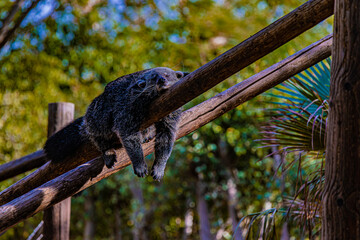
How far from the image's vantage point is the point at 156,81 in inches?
94.4

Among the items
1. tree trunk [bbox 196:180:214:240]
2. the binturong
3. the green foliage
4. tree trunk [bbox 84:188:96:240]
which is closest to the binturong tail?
the binturong

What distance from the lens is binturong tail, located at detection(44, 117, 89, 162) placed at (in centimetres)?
277

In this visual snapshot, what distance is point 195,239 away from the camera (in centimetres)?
790

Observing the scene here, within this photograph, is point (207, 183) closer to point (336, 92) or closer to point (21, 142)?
point (21, 142)

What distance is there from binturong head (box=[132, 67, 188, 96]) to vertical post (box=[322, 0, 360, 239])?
1.05m

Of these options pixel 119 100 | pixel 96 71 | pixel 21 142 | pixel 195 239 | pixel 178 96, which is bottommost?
pixel 195 239

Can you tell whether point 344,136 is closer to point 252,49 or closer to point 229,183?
point 252,49

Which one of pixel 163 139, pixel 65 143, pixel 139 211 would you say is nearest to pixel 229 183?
pixel 139 211

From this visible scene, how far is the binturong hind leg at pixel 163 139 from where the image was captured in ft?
8.74

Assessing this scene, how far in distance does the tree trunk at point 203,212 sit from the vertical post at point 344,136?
4.92 meters

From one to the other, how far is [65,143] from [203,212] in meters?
4.01

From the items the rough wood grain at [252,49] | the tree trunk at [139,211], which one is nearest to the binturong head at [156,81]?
the rough wood grain at [252,49]

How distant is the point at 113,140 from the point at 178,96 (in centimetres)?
104

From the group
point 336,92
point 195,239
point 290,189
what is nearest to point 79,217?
point 195,239
